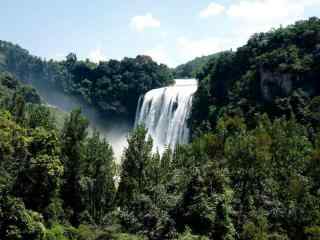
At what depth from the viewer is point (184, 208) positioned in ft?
114

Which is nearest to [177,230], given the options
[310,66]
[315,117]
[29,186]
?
[29,186]

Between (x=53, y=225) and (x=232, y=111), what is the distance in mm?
51642

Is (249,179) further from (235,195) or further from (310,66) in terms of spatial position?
(310,66)

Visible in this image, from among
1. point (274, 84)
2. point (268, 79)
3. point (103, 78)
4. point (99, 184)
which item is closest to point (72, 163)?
point (99, 184)

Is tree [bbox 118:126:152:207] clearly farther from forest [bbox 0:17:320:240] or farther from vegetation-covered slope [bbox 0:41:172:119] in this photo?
vegetation-covered slope [bbox 0:41:172:119]

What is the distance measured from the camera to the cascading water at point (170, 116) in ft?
316

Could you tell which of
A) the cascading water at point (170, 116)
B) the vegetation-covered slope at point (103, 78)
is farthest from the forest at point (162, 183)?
the vegetation-covered slope at point (103, 78)

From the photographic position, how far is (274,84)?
8238 cm

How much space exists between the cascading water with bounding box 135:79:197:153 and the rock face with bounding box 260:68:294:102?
17881mm

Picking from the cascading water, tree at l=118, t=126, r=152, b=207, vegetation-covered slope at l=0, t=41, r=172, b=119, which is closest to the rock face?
the cascading water

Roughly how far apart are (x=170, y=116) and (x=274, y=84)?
24.0 metres

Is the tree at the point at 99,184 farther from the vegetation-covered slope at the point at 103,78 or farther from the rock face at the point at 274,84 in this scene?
the vegetation-covered slope at the point at 103,78

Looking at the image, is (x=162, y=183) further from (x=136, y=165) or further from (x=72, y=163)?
(x=72, y=163)

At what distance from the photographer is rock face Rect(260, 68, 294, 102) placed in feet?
262
